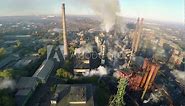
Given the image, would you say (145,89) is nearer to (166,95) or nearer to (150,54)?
(166,95)

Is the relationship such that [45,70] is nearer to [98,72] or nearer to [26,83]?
[26,83]

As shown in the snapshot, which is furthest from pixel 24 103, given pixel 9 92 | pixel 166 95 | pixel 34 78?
pixel 166 95

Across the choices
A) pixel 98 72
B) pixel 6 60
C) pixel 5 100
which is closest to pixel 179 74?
pixel 98 72

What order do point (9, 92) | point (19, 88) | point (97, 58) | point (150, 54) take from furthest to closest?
point (150, 54)
point (97, 58)
point (19, 88)
point (9, 92)

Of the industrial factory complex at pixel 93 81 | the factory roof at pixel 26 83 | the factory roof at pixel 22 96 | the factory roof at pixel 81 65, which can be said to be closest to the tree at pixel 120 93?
the industrial factory complex at pixel 93 81

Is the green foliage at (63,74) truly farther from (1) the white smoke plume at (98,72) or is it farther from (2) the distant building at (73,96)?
(2) the distant building at (73,96)

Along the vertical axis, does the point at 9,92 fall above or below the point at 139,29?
below

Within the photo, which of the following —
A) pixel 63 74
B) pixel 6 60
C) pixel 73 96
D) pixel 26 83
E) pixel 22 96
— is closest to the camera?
pixel 73 96

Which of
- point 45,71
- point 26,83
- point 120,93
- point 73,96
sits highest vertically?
point 120,93
